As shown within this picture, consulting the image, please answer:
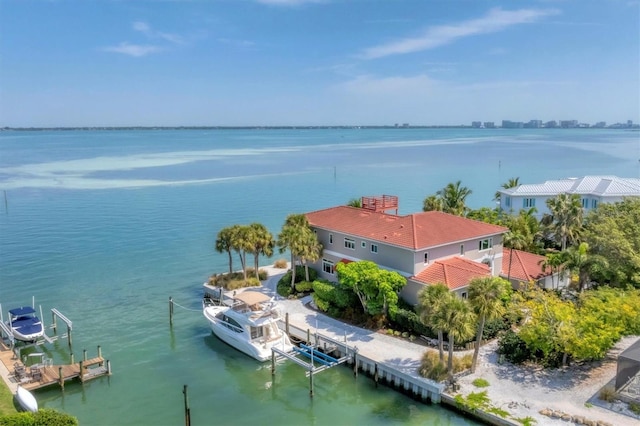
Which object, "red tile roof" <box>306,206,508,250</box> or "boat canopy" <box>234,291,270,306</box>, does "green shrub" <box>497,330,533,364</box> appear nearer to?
"red tile roof" <box>306,206,508,250</box>

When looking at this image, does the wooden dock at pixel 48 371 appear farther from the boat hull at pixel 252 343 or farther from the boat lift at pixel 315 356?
the boat lift at pixel 315 356

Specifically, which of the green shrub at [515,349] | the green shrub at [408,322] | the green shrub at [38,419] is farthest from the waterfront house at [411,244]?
the green shrub at [38,419]

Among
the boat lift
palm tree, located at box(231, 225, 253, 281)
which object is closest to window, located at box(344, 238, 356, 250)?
palm tree, located at box(231, 225, 253, 281)

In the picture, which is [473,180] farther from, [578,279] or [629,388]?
[629,388]

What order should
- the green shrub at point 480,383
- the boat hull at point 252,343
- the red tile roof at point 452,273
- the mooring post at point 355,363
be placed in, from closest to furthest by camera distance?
the green shrub at point 480,383
the mooring post at point 355,363
the boat hull at point 252,343
the red tile roof at point 452,273

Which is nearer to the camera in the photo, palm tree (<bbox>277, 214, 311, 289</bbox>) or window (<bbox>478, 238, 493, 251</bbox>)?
window (<bbox>478, 238, 493, 251</bbox>)

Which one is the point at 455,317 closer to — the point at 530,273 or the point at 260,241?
the point at 530,273

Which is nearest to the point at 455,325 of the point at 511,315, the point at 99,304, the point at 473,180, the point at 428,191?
the point at 511,315

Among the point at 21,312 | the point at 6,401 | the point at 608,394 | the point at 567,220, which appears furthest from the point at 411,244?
the point at 21,312
